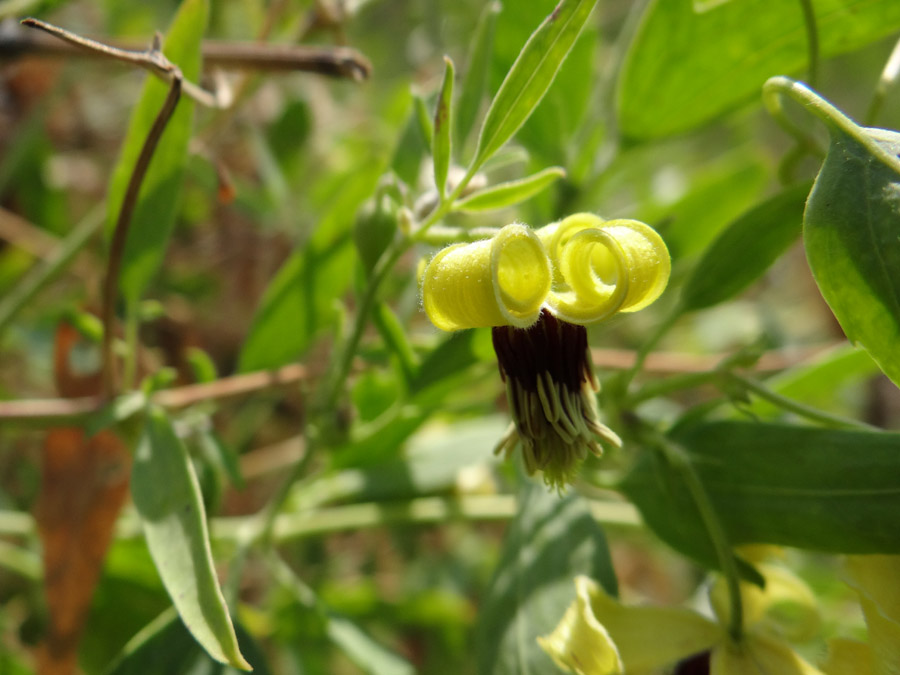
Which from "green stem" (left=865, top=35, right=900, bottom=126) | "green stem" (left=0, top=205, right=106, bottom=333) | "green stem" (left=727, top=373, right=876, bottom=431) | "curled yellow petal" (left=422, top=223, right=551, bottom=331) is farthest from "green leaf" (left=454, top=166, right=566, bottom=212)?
"green stem" (left=0, top=205, right=106, bottom=333)

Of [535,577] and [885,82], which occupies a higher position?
[885,82]

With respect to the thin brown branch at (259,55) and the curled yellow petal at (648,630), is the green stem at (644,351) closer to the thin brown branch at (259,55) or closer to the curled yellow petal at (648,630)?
the curled yellow petal at (648,630)

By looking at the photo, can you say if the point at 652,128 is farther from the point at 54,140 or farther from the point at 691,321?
the point at 54,140

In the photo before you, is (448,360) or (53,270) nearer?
(448,360)

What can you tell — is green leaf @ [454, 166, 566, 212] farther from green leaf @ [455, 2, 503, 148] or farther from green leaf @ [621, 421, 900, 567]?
green leaf @ [621, 421, 900, 567]

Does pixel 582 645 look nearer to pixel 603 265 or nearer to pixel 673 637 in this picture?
pixel 673 637

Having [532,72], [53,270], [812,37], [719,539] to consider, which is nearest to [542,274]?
[532,72]

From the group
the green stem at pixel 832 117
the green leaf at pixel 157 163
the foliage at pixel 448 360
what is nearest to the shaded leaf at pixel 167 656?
the foliage at pixel 448 360
